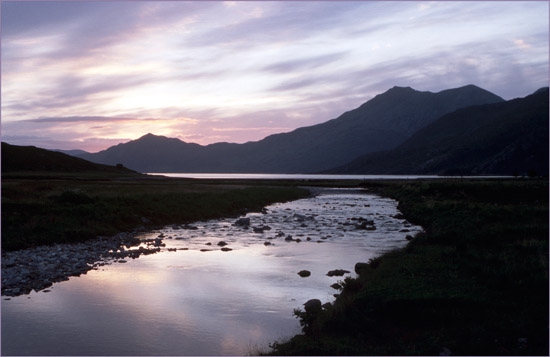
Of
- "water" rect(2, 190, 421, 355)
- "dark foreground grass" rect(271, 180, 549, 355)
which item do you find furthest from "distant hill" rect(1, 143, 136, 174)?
"dark foreground grass" rect(271, 180, 549, 355)

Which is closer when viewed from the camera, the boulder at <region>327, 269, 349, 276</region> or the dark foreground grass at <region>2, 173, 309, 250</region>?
the boulder at <region>327, 269, 349, 276</region>

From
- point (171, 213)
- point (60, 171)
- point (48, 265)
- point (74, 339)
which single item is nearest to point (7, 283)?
point (48, 265)

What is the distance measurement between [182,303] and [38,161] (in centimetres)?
18247

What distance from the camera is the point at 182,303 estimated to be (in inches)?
659

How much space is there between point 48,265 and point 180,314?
9755mm

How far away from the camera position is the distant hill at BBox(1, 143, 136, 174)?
162500 millimetres

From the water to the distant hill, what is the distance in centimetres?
15542

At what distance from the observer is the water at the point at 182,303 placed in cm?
1289

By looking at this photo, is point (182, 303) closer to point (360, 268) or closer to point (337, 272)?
point (337, 272)

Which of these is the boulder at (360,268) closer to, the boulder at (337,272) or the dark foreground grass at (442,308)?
the dark foreground grass at (442,308)

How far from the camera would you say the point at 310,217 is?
49.1 meters

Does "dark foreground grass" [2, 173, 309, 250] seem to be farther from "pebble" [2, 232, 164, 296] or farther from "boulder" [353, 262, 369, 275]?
"boulder" [353, 262, 369, 275]

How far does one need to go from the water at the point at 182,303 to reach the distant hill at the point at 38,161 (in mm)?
155417

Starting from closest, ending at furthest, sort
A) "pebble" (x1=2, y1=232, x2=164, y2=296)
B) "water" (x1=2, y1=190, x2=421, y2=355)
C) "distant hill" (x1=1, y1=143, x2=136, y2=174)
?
"water" (x1=2, y1=190, x2=421, y2=355) → "pebble" (x1=2, y1=232, x2=164, y2=296) → "distant hill" (x1=1, y1=143, x2=136, y2=174)
